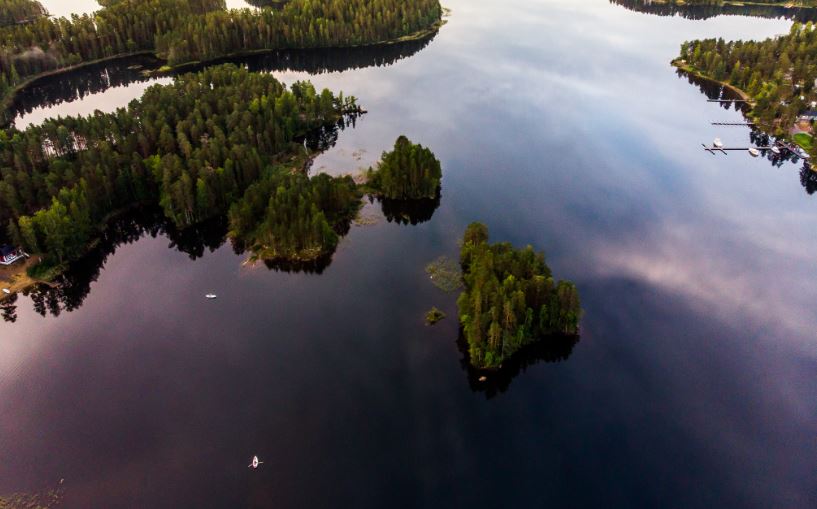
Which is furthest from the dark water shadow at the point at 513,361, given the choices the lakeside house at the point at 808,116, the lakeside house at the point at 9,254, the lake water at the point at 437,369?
the lakeside house at the point at 808,116

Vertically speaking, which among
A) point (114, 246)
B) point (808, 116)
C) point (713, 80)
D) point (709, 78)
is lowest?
point (114, 246)

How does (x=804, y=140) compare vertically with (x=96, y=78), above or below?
below

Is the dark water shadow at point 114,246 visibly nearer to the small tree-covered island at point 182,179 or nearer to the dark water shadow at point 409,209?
the small tree-covered island at point 182,179

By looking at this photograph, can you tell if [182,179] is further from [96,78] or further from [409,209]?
[96,78]

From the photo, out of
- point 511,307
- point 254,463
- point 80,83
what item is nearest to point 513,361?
point 511,307

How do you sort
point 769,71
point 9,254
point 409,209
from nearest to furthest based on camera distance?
1. point 9,254
2. point 409,209
3. point 769,71

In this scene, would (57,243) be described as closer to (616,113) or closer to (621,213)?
(621,213)
